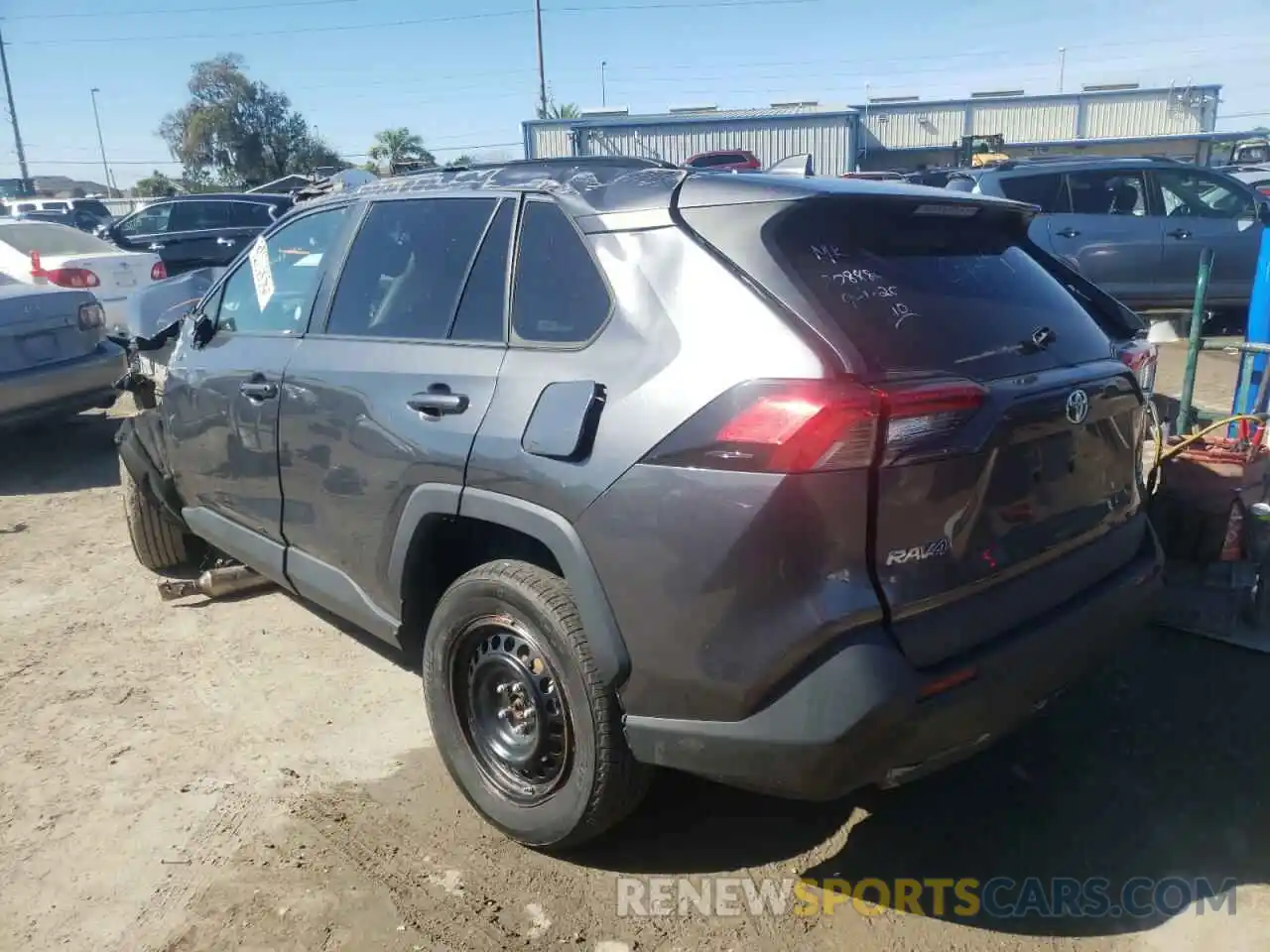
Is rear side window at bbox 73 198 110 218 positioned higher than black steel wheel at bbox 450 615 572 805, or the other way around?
rear side window at bbox 73 198 110 218

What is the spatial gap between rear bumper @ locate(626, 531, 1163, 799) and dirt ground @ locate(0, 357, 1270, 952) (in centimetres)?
55

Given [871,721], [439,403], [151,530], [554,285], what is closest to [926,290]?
[554,285]

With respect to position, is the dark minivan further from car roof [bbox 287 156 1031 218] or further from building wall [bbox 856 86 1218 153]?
building wall [bbox 856 86 1218 153]

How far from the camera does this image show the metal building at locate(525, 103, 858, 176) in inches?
1469

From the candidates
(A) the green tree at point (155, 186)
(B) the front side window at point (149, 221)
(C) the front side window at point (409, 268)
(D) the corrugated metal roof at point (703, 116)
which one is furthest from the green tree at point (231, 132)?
A: (C) the front side window at point (409, 268)

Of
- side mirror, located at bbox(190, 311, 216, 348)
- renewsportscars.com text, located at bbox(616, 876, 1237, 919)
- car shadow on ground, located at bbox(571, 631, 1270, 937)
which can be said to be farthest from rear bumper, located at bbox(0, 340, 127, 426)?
renewsportscars.com text, located at bbox(616, 876, 1237, 919)

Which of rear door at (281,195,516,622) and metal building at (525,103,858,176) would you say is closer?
rear door at (281,195,516,622)

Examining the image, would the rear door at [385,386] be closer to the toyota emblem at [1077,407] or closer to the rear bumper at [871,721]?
the rear bumper at [871,721]

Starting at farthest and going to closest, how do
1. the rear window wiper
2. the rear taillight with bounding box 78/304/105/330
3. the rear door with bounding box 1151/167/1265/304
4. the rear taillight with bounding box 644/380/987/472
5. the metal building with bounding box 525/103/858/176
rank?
the metal building with bounding box 525/103/858/176
the rear door with bounding box 1151/167/1265/304
the rear taillight with bounding box 78/304/105/330
the rear window wiper
the rear taillight with bounding box 644/380/987/472

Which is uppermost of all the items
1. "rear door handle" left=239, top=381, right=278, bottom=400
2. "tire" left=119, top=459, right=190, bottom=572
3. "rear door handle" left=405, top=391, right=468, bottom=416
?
"rear door handle" left=405, top=391, right=468, bottom=416

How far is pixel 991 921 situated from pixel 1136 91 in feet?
175

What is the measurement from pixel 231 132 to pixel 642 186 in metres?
66.0

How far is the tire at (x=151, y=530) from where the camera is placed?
193 inches

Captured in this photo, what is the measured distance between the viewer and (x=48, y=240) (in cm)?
990
